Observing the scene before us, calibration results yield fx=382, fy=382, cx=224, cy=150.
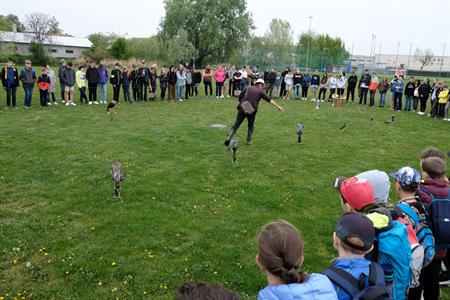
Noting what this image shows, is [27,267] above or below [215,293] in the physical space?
below

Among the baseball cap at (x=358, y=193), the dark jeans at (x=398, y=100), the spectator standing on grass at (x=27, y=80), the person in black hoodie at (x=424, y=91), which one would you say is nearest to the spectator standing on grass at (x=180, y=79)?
the spectator standing on grass at (x=27, y=80)

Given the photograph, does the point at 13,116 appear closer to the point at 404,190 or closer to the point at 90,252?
the point at 90,252

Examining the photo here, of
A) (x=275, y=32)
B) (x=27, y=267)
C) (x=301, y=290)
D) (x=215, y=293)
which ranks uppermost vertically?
(x=275, y=32)

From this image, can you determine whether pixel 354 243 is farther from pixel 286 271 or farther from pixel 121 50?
pixel 121 50

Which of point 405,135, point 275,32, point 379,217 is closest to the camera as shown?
point 379,217

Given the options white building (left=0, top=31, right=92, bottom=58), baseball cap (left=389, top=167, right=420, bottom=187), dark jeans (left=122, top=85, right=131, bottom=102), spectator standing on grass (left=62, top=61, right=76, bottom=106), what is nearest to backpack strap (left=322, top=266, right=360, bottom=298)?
baseball cap (left=389, top=167, right=420, bottom=187)

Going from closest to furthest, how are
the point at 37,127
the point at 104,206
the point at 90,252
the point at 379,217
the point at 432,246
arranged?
the point at 379,217
the point at 432,246
the point at 90,252
the point at 104,206
the point at 37,127

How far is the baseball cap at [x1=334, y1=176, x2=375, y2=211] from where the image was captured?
298 centimetres

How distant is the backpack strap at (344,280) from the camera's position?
7.56 ft

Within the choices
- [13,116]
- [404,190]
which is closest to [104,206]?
[404,190]

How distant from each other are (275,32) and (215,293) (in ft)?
257

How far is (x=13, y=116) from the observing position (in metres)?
13.9

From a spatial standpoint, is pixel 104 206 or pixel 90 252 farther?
pixel 104 206

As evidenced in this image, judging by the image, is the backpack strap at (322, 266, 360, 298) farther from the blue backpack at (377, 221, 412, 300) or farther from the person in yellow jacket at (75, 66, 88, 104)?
the person in yellow jacket at (75, 66, 88, 104)
